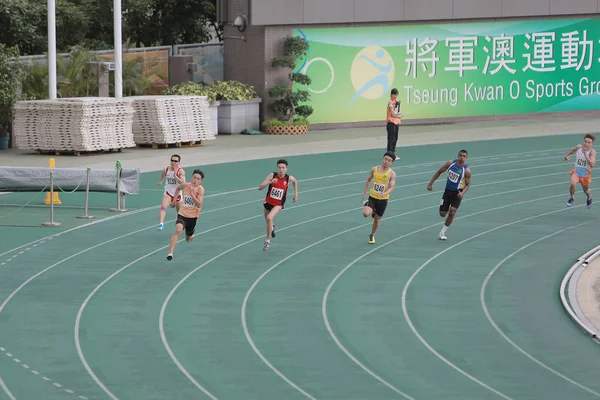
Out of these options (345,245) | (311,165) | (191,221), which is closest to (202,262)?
(191,221)

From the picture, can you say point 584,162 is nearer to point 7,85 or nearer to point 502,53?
point 7,85

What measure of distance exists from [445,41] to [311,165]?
11535 millimetres

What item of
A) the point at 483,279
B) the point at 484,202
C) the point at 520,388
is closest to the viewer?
the point at 520,388

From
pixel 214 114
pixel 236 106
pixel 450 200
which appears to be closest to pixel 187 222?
pixel 450 200

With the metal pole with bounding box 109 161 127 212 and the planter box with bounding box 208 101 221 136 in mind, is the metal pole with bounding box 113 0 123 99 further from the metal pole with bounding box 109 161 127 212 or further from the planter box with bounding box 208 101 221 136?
the metal pole with bounding box 109 161 127 212

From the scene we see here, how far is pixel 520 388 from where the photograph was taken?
12789 millimetres

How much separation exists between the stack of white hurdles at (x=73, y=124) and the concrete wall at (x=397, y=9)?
6456 mm

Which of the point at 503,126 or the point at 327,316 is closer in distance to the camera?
the point at 327,316

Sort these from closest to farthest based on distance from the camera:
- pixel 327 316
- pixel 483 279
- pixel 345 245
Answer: pixel 327 316 < pixel 483 279 < pixel 345 245

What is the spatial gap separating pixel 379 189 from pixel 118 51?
14.6 metres

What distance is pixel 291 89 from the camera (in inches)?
1483

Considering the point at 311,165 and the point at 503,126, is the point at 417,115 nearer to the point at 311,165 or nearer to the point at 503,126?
the point at 503,126

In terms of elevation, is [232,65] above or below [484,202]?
above

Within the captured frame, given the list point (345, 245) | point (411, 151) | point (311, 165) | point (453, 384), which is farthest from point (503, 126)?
point (453, 384)
